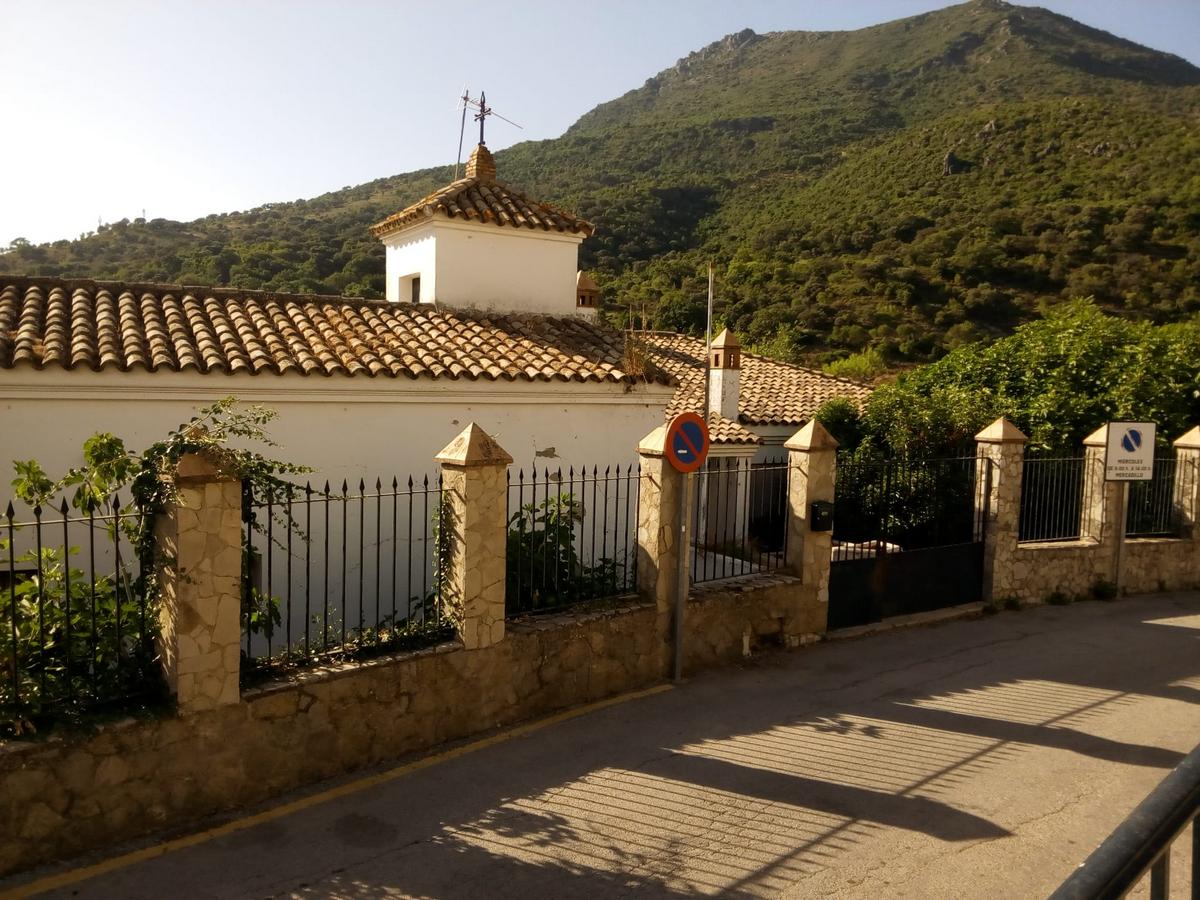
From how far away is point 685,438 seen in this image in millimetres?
8148

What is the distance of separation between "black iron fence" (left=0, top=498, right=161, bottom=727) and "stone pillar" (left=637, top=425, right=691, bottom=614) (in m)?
4.38

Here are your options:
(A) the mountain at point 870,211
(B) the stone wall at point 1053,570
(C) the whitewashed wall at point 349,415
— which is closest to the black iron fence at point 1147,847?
(C) the whitewashed wall at point 349,415

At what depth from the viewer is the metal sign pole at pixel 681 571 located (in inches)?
330

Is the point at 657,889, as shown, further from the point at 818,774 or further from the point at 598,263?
the point at 598,263

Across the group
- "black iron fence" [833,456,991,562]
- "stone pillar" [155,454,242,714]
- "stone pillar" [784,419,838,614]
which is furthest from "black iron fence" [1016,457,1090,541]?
"stone pillar" [155,454,242,714]

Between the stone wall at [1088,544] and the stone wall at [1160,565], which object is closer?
the stone wall at [1088,544]

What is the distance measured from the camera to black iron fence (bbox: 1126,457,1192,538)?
13727 millimetres

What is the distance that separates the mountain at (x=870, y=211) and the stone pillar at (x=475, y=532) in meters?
16.8

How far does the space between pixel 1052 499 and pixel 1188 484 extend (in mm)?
2708

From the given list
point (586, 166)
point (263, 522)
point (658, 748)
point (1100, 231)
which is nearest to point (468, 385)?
point (263, 522)

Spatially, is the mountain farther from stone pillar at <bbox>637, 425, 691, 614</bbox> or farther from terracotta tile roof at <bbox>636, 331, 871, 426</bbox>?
stone pillar at <bbox>637, 425, 691, 614</bbox>

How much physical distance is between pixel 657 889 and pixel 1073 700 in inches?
211

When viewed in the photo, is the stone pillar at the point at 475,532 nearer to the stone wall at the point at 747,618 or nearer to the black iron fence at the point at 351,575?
the black iron fence at the point at 351,575

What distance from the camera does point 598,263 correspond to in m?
34.6
